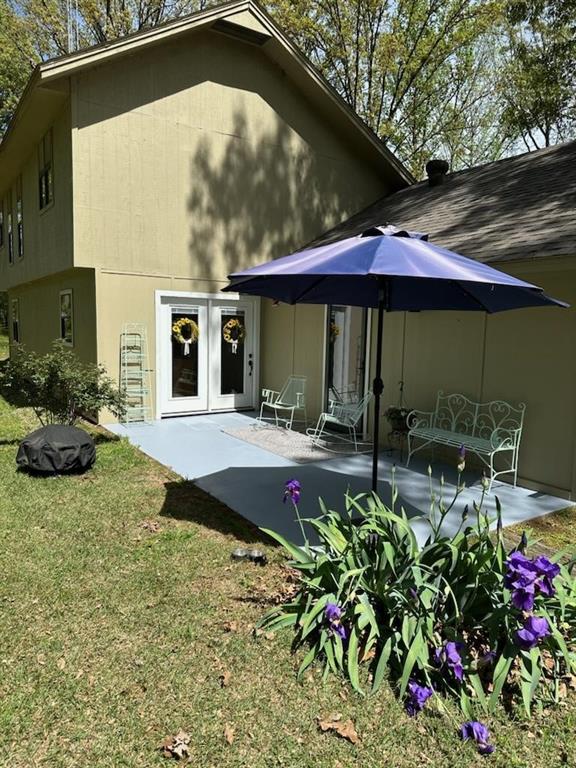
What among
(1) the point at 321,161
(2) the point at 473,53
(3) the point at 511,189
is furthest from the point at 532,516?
(2) the point at 473,53

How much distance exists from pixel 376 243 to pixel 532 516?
341 cm

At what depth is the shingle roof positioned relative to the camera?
244 inches

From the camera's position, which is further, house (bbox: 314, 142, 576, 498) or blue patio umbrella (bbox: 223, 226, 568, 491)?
house (bbox: 314, 142, 576, 498)

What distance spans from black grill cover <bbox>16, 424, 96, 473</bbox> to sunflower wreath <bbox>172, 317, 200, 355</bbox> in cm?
399

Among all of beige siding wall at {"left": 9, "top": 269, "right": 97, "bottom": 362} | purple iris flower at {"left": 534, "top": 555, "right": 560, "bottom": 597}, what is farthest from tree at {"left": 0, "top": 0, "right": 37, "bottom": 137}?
purple iris flower at {"left": 534, "top": 555, "right": 560, "bottom": 597}

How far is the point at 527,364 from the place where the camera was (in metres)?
6.33

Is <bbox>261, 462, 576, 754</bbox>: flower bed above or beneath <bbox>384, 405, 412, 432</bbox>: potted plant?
beneath

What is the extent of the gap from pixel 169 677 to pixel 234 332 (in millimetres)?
8492

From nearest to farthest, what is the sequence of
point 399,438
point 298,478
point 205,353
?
point 298,478 < point 399,438 < point 205,353

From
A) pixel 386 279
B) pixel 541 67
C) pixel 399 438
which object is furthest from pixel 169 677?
pixel 541 67

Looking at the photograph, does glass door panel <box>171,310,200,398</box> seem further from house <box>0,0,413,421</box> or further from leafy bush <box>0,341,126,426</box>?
leafy bush <box>0,341,126,426</box>

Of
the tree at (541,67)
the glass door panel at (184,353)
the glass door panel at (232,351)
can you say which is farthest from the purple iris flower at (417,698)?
the tree at (541,67)

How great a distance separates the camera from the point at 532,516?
5414mm

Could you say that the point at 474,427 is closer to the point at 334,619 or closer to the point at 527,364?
the point at 527,364
